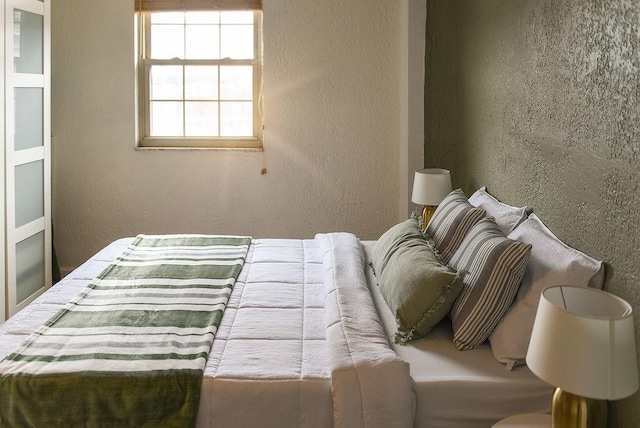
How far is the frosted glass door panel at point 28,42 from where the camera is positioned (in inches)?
182

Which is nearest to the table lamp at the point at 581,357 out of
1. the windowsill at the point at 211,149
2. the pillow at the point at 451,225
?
the pillow at the point at 451,225

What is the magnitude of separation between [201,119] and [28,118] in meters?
1.39

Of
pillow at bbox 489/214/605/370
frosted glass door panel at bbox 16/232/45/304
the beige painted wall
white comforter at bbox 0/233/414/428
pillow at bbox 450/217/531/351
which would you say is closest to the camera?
white comforter at bbox 0/233/414/428

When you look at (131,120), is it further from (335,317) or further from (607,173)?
(607,173)

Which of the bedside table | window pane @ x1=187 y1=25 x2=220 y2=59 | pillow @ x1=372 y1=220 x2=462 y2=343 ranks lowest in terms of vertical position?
the bedside table

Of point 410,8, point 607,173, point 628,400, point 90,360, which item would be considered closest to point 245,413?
point 90,360

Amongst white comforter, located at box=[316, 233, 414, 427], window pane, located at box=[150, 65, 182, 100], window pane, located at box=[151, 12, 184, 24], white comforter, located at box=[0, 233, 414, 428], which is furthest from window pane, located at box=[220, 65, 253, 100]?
white comforter, located at box=[316, 233, 414, 427]

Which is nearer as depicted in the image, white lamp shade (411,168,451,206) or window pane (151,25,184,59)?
white lamp shade (411,168,451,206)

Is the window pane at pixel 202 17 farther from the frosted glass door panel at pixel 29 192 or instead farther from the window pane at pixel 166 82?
the frosted glass door panel at pixel 29 192

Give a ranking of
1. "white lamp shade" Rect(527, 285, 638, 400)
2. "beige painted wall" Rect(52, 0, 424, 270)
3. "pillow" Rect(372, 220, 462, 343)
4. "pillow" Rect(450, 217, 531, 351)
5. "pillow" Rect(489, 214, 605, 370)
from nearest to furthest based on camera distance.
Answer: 1. "white lamp shade" Rect(527, 285, 638, 400)
2. "pillow" Rect(489, 214, 605, 370)
3. "pillow" Rect(450, 217, 531, 351)
4. "pillow" Rect(372, 220, 462, 343)
5. "beige painted wall" Rect(52, 0, 424, 270)

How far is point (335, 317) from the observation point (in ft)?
9.64

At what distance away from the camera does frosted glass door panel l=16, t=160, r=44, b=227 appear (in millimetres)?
4758

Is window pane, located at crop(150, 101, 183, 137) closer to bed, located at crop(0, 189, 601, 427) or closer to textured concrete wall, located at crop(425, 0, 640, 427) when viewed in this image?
textured concrete wall, located at crop(425, 0, 640, 427)

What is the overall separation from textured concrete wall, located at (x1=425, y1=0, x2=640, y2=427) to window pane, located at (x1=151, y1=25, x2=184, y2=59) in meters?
2.22
